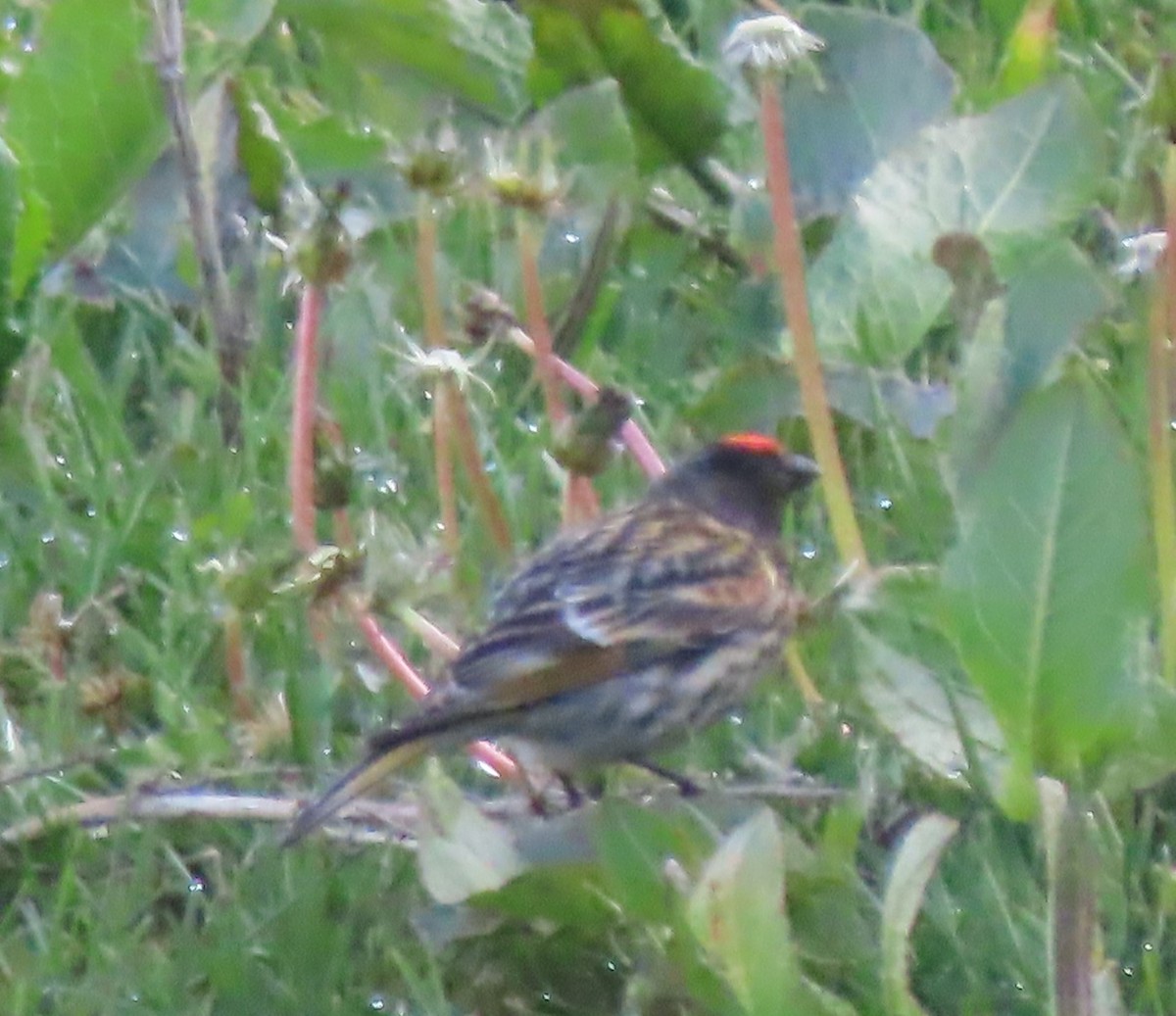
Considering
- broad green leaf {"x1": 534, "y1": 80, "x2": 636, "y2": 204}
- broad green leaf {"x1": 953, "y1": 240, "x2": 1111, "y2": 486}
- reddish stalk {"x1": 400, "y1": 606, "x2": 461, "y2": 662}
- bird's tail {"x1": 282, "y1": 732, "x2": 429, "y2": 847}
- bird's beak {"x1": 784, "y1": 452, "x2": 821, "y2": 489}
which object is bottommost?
bird's tail {"x1": 282, "y1": 732, "x2": 429, "y2": 847}

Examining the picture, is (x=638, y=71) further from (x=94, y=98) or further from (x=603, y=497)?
(x=94, y=98)

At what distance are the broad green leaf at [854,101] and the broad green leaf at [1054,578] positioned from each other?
65.0 inches

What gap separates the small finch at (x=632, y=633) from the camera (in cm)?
268

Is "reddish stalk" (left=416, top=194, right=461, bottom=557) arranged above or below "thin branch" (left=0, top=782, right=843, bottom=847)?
above

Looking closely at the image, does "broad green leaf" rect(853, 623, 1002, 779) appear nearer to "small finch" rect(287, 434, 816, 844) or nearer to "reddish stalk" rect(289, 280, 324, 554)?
"small finch" rect(287, 434, 816, 844)

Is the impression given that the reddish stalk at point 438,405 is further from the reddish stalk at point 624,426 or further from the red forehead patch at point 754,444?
the red forehead patch at point 754,444

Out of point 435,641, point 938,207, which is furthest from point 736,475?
point 435,641

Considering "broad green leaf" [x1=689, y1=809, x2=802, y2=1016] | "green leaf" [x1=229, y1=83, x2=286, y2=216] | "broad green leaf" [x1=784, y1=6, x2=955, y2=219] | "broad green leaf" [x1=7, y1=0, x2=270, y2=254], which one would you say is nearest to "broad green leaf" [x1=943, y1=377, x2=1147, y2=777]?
"broad green leaf" [x1=689, y1=809, x2=802, y2=1016]

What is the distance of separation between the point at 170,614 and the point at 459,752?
53 centimetres

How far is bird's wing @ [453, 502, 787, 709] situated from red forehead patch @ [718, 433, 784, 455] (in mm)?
114

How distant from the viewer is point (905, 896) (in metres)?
2.00

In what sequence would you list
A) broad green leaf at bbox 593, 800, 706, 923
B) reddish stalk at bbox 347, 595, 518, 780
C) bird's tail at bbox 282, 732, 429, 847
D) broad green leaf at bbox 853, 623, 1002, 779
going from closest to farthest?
1. broad green leaf at bbox 593, 800, 706, 923
2. broad green leaf at bbox 853, 623, 1002, 779
3. bird's tail at bbox 282, 732, 429, 847
4. reddish stalk at bbox 347, 595, 518, 780

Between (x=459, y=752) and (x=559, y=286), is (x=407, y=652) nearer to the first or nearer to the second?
(x=459, y=752)

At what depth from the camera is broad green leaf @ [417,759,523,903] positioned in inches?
90.3
